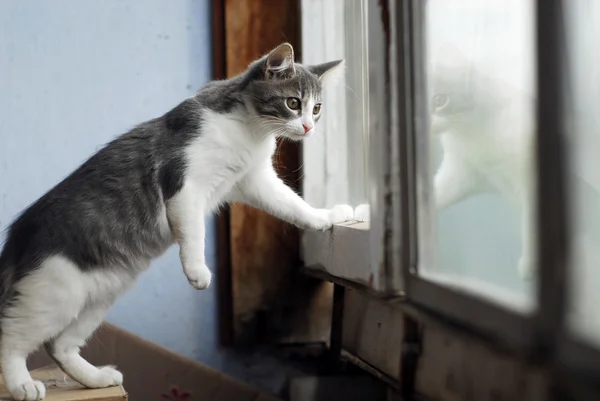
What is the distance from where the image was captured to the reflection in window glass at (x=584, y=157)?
697mm

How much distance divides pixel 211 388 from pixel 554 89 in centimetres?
124

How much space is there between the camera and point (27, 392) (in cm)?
132

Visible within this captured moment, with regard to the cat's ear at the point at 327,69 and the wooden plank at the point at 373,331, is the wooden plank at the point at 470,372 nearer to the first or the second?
the wooden plank at the point at 373,331

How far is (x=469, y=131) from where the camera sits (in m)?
1.06

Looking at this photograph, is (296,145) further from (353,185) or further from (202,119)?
(202,119)

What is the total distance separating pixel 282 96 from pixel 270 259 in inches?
24.3

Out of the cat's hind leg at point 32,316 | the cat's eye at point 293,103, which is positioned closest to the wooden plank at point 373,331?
the cat's eye at point 293,103

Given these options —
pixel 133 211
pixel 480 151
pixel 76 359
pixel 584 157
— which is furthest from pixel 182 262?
pixel 584 157

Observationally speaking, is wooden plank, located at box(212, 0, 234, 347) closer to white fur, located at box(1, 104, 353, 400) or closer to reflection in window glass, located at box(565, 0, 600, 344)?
white fur, located at box(1, 104, 353, 400)

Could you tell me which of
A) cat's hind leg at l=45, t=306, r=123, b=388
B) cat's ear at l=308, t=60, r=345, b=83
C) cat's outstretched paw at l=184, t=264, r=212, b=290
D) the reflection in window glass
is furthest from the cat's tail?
the reflection in window glass

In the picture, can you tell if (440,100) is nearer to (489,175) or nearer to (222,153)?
(489,175)

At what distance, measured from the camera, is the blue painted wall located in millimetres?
1913

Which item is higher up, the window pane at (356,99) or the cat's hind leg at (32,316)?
the window pane at (356,99)

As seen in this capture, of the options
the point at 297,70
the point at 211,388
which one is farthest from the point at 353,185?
the point at 211,388
